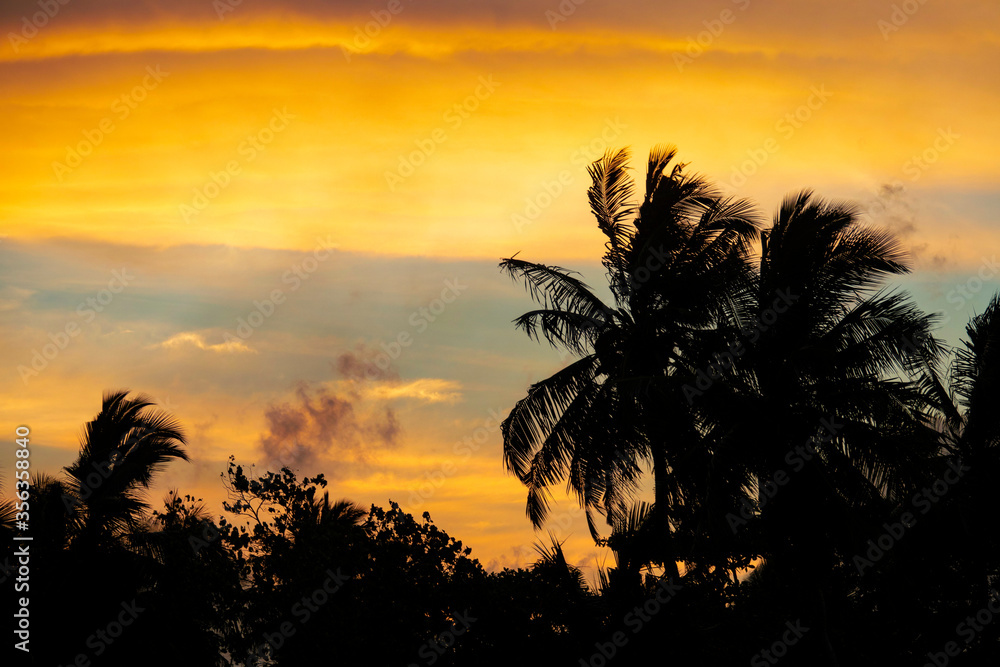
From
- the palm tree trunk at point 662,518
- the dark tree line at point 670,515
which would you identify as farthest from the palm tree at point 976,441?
the palm tree trunk at point 662,518

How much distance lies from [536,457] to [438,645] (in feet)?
19.2

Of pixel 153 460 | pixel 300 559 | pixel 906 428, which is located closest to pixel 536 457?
pixel 300 559

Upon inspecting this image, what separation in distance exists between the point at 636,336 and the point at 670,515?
3879 mm

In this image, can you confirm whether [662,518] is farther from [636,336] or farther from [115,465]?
[115,465]

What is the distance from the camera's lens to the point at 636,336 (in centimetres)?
1997

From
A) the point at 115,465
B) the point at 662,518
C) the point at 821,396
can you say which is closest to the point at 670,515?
the point at 662,518

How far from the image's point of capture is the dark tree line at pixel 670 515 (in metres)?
14.7

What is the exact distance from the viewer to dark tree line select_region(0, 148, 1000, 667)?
14.7 m

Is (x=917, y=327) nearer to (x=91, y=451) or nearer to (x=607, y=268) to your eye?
(x=607, y=268)

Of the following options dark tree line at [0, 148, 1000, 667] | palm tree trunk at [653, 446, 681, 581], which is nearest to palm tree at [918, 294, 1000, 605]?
dark tree line at [0, 148, 1000, 667]

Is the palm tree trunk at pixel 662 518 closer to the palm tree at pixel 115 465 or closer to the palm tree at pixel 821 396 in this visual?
the palm tree at pixel 821 396

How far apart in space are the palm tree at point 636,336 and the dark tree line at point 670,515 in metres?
0.05

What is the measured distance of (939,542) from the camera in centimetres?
2034

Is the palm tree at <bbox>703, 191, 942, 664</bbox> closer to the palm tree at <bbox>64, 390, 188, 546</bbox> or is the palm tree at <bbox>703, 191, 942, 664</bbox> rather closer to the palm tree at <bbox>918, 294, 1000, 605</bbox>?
the palm tree at <bbox>918, 294, 1000, 605</bbox>
